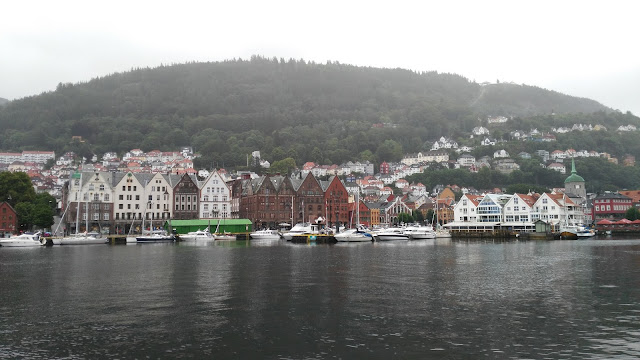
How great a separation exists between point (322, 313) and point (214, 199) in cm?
9103

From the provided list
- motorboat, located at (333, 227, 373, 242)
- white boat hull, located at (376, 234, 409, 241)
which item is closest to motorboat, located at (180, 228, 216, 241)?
motorboat, located at (333, 227, 373, 242)

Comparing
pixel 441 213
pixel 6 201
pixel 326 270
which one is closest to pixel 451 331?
pixel 326 270

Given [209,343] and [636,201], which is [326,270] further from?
[636,201]

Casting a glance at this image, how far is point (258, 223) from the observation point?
112m

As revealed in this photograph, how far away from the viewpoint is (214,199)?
110 metres

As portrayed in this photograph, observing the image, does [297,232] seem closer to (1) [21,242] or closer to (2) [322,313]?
(1) [21,242]

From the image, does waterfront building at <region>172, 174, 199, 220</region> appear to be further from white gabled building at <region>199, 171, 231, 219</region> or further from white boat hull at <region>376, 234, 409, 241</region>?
white boat hull at <region>376, 234, 409, 241</region>

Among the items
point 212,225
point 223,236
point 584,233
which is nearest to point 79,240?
point 223,236

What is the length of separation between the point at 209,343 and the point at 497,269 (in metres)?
28.0

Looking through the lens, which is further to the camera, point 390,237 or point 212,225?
point 212,225

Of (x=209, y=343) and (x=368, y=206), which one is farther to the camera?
(x=368, y=206)

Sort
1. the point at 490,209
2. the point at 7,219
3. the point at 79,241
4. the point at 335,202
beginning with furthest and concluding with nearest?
the point at 335,202, the point at 490,209, the point at 7,219, the point at 79,241

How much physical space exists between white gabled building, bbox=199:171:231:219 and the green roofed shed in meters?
7.79

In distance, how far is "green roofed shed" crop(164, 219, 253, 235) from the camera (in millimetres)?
98438
